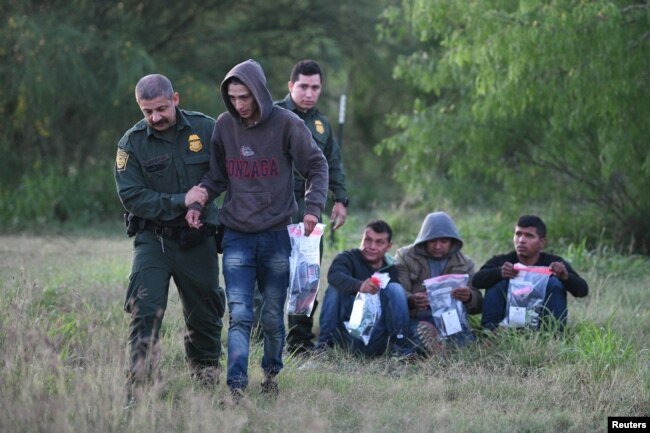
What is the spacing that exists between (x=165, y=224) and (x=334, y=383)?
1.47 m

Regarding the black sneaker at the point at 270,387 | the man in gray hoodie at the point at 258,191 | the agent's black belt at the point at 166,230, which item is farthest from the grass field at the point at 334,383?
the agent's black belt at the point at 166,230

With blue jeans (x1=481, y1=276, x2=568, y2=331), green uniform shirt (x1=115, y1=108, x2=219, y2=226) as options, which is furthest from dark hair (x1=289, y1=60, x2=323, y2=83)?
blue jeans (x1=481, y1=276, x2=568, y2=331)

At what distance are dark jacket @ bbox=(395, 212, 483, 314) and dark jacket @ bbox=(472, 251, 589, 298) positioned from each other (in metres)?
0.13

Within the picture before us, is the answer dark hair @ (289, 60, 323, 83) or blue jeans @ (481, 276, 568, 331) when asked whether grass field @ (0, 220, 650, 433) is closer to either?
blue jeans @ (481, 276, 568, 331)

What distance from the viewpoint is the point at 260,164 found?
596 centimetres

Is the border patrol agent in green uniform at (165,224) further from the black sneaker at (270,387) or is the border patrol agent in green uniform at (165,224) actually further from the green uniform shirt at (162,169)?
the black sneaker at (270,387)

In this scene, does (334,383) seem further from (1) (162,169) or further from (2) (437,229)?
(2) (437,229)

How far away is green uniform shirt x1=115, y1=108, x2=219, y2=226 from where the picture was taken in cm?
583

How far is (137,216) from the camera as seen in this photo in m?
5.95

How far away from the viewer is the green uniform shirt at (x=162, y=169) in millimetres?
5834

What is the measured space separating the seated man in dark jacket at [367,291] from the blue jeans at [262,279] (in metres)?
1.58

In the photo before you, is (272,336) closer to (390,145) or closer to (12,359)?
(12,359)

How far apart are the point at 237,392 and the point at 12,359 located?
123 cm

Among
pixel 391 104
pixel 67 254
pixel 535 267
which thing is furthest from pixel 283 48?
pixel 535 267
